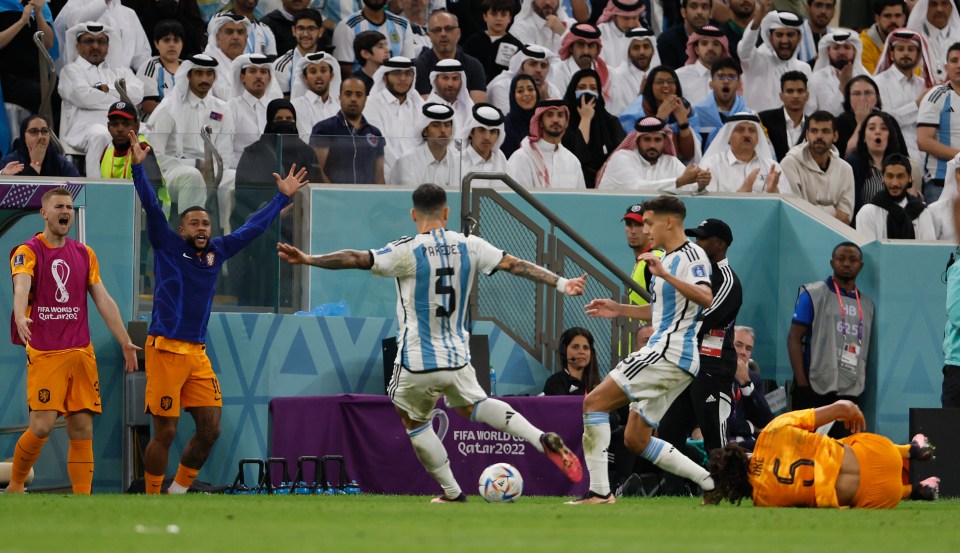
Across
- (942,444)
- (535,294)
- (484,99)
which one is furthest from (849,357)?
(484,99)

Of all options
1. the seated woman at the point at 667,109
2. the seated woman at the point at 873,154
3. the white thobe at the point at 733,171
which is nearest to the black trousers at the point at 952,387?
the white thobe at the point at 733,171

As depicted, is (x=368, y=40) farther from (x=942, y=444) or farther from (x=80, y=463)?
(x=942, y=444)

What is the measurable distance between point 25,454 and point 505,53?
349 inches

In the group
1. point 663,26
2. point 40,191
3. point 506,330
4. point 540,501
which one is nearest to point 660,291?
point 540,501

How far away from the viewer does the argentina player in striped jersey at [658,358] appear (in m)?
10.7

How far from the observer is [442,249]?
1087cm

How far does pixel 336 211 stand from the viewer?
15.6 m

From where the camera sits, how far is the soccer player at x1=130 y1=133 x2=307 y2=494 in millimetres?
13016

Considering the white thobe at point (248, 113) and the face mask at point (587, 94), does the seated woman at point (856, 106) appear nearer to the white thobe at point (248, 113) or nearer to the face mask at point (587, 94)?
the face mask at point (587, 94)

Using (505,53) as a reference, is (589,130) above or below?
below

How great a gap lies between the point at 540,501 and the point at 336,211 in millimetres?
4587

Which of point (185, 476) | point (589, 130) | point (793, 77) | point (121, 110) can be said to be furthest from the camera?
point (793, 77)

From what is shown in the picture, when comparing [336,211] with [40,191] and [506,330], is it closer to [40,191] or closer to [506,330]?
[506,330]

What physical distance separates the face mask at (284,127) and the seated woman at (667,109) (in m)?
4.05
